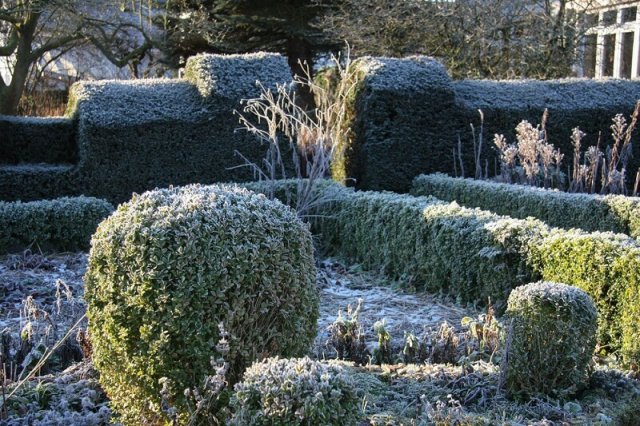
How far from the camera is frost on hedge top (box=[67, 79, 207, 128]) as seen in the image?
8844mm

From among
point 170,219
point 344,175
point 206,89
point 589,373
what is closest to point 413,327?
point 589,373

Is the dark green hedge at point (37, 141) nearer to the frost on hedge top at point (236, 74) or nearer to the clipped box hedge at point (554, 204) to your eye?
the frost on hedge top at point (236, 74)

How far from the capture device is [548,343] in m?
3.39

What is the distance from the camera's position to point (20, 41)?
52.5 ft

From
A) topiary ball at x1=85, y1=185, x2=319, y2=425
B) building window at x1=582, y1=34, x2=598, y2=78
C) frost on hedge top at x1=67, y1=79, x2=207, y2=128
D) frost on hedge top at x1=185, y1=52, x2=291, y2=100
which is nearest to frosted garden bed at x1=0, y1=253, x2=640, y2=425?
topiary ball at x1=85, y1=185, x2=319, y2=425

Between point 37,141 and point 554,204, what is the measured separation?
6691 mm

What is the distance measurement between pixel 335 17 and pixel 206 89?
5.45 metres

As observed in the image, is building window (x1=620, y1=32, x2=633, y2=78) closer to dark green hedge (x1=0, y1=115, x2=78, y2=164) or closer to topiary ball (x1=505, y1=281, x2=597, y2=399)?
dark green hedge (x1=0, y1=115, x2=78, y2=164)

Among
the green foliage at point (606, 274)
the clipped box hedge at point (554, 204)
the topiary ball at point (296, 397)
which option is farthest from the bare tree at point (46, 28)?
the topiary ball at point (296, 397)

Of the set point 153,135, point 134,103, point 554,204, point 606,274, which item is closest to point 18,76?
point 134,103

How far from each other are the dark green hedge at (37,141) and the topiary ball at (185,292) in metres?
7.08

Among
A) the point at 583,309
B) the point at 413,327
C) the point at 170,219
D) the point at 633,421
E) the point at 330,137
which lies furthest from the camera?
the point at 330,137

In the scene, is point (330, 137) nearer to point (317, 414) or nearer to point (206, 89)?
point (206, 89)

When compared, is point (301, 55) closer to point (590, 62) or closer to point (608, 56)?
point (590, 62)
